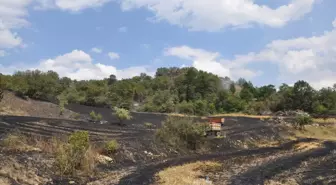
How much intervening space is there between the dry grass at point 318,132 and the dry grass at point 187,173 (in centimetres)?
3577

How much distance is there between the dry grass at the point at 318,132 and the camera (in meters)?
59.7

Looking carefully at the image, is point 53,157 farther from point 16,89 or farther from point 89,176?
point 16,89

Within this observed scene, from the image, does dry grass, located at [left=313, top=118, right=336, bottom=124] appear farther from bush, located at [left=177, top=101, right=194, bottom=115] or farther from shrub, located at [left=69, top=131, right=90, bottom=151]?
shrub, located at [left=69, top=131, right=90, bottom=151]

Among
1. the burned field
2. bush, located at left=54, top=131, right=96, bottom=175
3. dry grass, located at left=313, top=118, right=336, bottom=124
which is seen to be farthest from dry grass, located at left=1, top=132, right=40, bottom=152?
dry grass, located at left=313, top=118, right=336, bottom=124

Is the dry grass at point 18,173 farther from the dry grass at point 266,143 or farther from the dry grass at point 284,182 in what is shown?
the dry grass at point 266,143

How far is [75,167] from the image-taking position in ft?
70.1

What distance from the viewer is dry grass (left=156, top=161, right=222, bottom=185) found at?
2072cm

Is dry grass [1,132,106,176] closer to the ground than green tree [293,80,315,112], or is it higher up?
closer to the ground

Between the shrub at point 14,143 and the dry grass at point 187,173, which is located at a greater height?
the shrub at point 14,143

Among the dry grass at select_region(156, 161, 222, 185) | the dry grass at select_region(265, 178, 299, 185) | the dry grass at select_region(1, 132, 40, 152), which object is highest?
the dry grass at select_region(1, 132, 40, 152)

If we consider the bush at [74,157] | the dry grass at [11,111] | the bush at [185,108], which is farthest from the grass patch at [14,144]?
the bush at [185,108]

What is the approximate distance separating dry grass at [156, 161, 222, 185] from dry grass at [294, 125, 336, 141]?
117 feet

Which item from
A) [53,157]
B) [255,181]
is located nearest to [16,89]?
[53,157]

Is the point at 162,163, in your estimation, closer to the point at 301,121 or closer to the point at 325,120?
the point at 301,121
